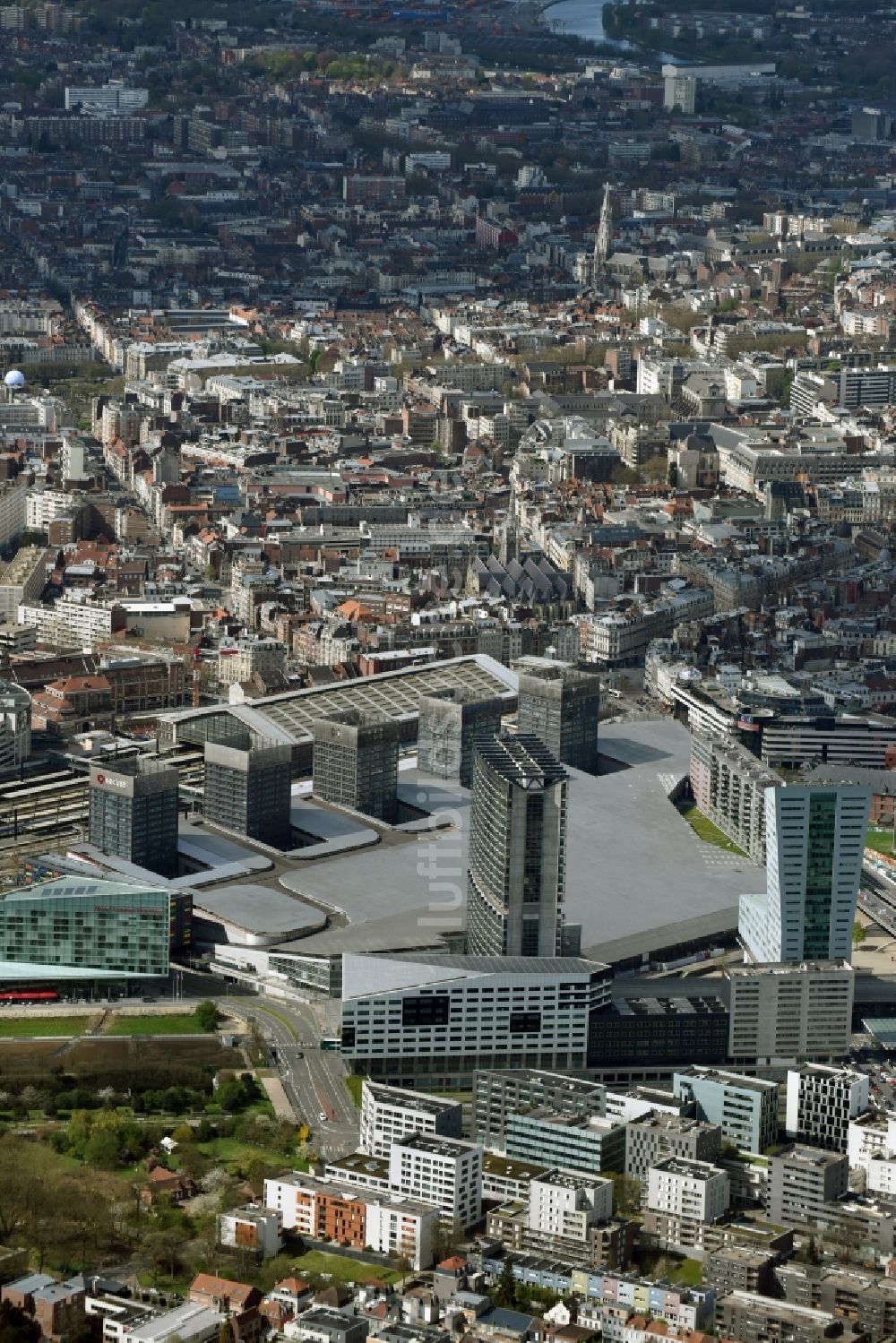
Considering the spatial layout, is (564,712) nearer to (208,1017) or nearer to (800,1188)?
(208,1017)

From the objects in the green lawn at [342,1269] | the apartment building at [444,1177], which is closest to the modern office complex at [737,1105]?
the apartment building at [444,1177]

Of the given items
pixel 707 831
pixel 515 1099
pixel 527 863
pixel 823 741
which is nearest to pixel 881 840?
pixel 823 741

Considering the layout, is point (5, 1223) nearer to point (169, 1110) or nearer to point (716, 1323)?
point (169, 1110)

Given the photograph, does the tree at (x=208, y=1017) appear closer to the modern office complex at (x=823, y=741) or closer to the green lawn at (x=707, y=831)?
the green lawn at (x=707, y=831)

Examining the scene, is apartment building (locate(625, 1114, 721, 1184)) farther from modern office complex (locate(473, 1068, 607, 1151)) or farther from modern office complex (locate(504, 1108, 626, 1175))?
modern office complex (locate(473, 1068, 607, 1151))

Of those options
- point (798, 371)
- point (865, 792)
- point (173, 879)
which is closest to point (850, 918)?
point (865, 792)
